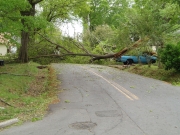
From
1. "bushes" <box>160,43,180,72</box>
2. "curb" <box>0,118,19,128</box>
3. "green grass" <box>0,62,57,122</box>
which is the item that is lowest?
"curb" <box>0,118,19,128</box>

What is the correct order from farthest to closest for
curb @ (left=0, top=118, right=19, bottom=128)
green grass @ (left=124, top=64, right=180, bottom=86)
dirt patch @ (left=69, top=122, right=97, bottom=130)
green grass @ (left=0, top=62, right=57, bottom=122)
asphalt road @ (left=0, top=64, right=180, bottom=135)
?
green grass @ (left=124, top=64, right=180, bottom=86)
green grass @ (left=0, top=62, right=57, bottom=122)
curb @ (left=0, top=118, right=19, bottom=128)
dirt patch @ (left=69, top=122, right=97, bottom=130)
asphalt road @ (left=0, top=64, right=180, bottom=135)

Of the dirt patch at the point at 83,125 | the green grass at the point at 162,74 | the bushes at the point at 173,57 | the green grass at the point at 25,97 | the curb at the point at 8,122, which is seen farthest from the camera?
the green grass at the point at 162,74

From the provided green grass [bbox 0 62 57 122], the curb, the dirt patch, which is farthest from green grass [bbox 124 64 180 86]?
the curb

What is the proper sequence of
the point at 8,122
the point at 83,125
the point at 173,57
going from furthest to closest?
the point at 173,57, the point at 8,122, the point at 83,125

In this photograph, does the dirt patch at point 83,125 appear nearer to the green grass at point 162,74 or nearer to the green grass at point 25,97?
the green grass at point 25,97

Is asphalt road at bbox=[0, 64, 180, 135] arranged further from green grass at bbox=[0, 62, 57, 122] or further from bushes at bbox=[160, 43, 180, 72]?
bushes at bbox=[160, 43, 180, 72]

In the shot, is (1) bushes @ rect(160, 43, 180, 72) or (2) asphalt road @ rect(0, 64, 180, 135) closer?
(2) asphalt road @ rect(0, 64, 180, 135)

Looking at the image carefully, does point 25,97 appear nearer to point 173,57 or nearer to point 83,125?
point 83,125

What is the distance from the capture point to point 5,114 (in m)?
7.31

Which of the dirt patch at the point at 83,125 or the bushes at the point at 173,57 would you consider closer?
the dirt patch at the point at 83,125

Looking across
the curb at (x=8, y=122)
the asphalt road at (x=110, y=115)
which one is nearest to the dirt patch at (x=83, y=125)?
the asphalt road at (x=110, y=115)

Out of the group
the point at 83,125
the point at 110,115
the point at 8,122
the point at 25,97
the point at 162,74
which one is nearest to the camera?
the point at 83,125

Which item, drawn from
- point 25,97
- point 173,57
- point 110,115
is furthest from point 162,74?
point 110,115

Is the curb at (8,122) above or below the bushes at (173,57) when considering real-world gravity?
below
